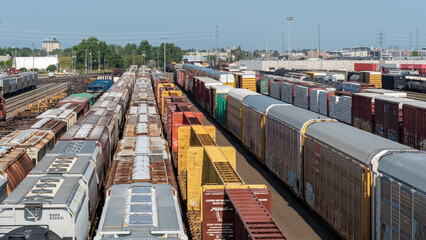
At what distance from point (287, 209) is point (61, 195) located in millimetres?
12289

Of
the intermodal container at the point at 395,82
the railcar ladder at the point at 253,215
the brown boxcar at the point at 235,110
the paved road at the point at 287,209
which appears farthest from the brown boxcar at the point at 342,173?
the intermodal container at the point at 395,82

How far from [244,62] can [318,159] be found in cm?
17803

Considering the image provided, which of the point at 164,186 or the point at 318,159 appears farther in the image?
the point at 318,159

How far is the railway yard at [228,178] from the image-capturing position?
14.8 m

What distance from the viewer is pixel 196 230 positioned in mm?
19906

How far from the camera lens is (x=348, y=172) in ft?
60.2

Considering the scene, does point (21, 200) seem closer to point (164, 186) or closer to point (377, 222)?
point (164, 186)

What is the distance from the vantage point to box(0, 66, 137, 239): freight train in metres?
15.1

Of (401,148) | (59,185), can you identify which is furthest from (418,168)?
(59,185)

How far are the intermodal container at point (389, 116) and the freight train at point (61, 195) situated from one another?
15561 mm

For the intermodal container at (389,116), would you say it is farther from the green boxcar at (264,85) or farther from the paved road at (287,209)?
the green boxcar at (264,85)

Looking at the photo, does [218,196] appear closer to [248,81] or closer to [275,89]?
[275,89]

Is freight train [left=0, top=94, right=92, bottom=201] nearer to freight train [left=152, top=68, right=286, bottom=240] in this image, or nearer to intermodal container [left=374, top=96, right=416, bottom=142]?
freight train [left=152, top=68, right=286, bottom=240]

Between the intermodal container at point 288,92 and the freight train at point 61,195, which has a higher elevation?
the intermodal container at point 288,92
